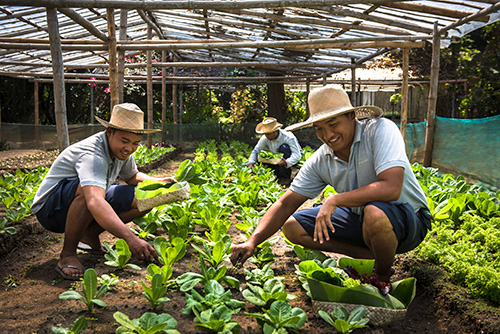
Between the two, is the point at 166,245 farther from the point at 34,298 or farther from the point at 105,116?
the point at 105,116

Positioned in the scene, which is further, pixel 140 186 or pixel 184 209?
pixel 184 209

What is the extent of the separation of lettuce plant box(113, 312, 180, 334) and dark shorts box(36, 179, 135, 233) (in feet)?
4.39

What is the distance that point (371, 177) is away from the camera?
291 cm

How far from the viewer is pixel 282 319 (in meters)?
2.23

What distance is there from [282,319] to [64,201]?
1.84 m

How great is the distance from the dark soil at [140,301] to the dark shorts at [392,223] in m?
0.38

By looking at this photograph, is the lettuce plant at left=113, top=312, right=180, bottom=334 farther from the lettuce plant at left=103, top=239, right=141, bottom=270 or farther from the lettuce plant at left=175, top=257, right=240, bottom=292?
the lettuce plant at left=103, top=239, right=141, bottom=270

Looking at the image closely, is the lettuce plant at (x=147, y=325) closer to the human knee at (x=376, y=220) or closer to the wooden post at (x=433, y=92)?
the human knee at (x=376, y=220)

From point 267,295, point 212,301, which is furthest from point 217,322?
point 267,295

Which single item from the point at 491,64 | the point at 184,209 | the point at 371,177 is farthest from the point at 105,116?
the point at 371,177

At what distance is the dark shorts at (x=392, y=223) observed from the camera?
272 cm

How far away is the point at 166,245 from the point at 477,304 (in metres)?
1.97

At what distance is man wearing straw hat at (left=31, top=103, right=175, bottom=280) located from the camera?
2.96 m

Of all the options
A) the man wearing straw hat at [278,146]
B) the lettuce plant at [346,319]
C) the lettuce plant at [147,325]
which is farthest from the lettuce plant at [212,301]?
the man wearing straw hat at [278,146]
